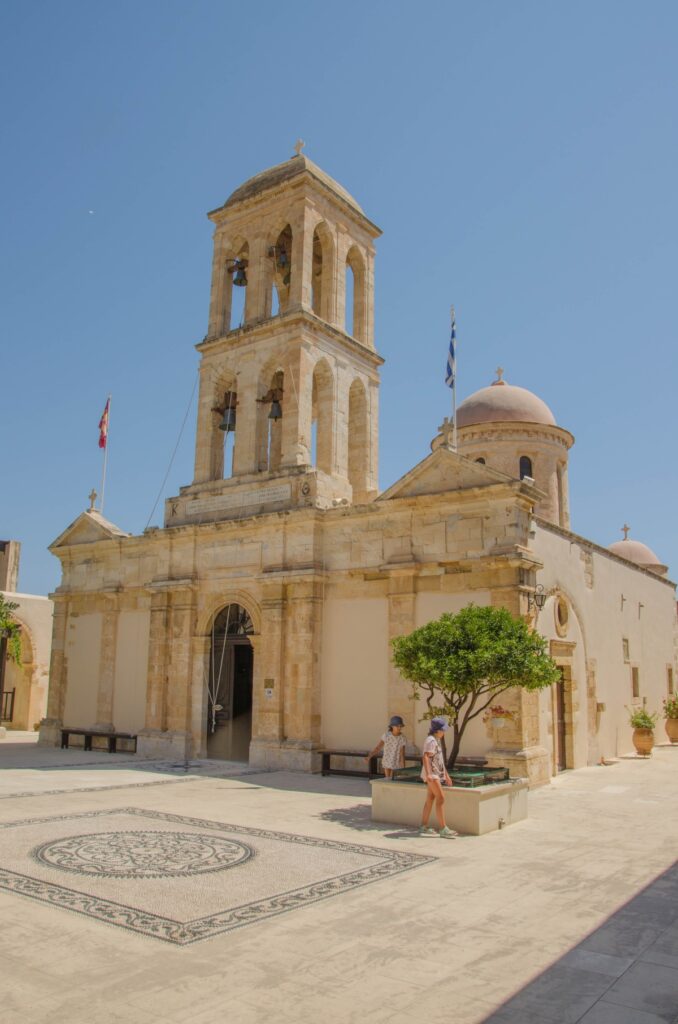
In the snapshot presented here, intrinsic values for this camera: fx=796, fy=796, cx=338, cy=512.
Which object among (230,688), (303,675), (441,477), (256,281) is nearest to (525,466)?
Result: (441,477)

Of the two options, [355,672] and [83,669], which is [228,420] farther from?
[83,669]

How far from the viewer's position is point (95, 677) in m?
21.8

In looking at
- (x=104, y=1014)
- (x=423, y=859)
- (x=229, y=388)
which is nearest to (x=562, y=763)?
(x=423, y=859)

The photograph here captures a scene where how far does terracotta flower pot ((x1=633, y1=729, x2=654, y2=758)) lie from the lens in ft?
65.1

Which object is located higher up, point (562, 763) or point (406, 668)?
point (406, 668)

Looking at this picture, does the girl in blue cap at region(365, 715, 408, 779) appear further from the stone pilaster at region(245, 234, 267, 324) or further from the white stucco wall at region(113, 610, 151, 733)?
the stone pilaster at region(245, 234, 267, 324)

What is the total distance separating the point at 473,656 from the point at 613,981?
5.95 m

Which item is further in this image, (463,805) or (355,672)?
(355,672)

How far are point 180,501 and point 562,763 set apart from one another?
36.0ft

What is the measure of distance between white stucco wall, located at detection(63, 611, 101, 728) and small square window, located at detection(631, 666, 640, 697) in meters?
14.6

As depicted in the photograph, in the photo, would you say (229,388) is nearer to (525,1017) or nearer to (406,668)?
(406,668)

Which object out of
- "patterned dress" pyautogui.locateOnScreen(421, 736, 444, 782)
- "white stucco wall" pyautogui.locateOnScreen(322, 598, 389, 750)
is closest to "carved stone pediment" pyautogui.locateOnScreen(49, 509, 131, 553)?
"white stucco wall" pyautogui.locateOnScreen(322, 598, 389, 750)

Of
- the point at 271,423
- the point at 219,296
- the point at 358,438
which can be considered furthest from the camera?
the point at 219,296

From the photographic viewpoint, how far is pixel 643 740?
19.8 m
